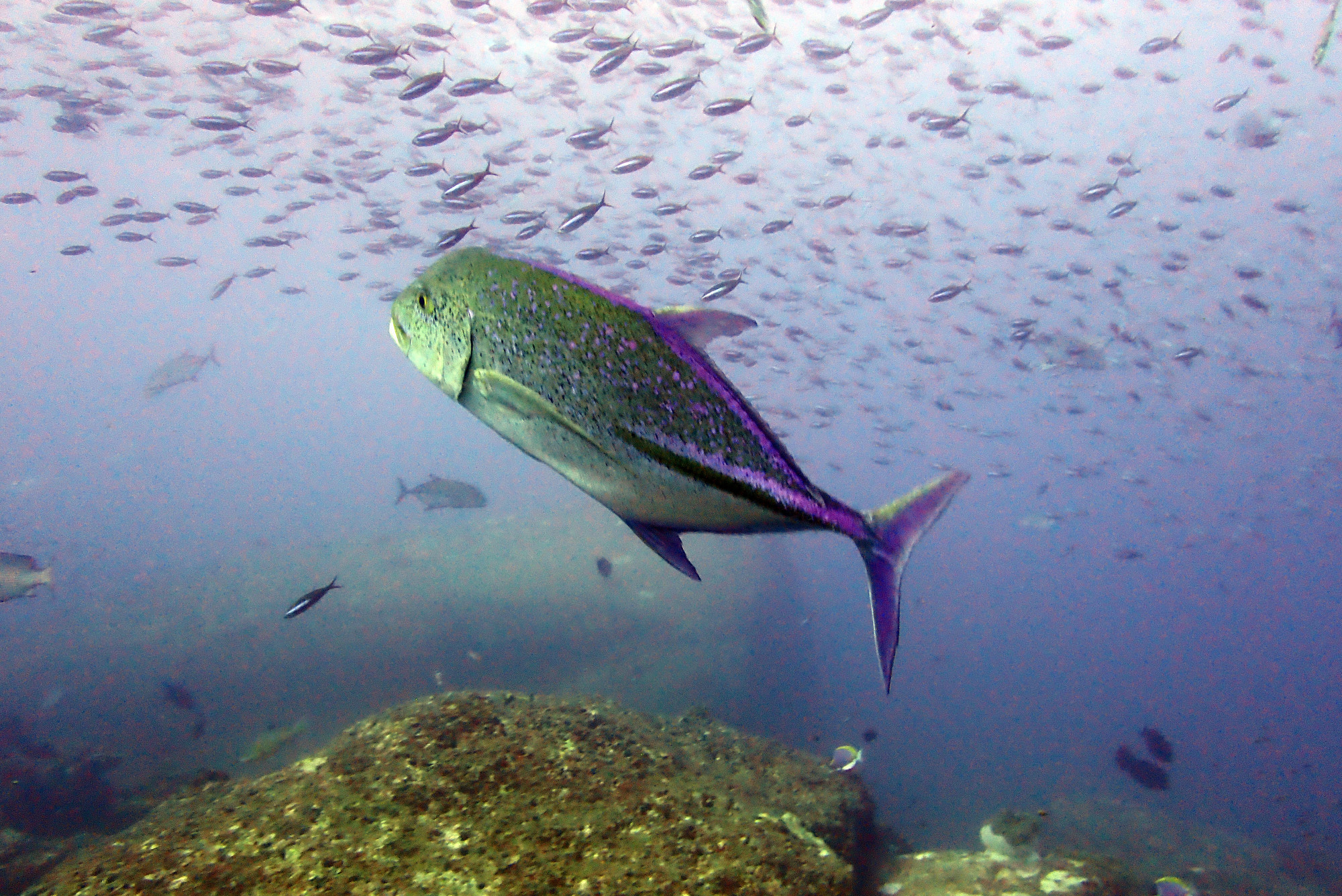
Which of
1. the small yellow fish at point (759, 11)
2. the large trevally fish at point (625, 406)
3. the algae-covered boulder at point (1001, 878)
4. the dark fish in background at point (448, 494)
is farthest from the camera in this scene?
the dark fish in background at point (448, 494)

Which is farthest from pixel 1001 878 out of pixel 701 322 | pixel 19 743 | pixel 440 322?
pixel 19 743

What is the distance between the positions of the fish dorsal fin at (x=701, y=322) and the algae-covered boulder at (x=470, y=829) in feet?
7.75

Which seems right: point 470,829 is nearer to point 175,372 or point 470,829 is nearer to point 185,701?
point 185,701

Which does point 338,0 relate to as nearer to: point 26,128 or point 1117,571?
point 26,128

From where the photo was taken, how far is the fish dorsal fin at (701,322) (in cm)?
103

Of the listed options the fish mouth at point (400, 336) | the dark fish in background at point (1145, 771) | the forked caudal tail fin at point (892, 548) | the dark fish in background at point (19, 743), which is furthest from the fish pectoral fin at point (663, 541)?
the dark fish in background at point (19, 743)

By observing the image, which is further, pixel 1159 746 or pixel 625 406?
pixel 1159 746

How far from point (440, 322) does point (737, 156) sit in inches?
467

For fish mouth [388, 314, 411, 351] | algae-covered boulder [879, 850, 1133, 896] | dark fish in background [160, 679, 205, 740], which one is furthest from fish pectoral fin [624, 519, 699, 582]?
dark fish in background [160, 679, 205, 740]

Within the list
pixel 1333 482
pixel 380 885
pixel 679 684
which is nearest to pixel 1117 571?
pixel 1333 482

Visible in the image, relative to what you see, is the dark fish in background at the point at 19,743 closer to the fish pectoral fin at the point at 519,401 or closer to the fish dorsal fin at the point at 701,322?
the fish pectoral fin at the point at 519,401

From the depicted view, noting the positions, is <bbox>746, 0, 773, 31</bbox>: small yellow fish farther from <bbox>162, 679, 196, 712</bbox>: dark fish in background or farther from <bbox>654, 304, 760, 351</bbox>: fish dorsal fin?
<bbox>162, 679, 196, 712</bbox>: dark fish in background

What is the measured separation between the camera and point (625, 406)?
2.90 feet

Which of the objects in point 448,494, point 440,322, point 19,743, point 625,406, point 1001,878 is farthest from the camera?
point 448,494
